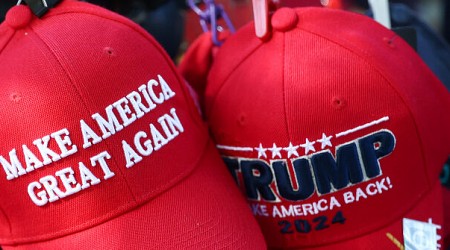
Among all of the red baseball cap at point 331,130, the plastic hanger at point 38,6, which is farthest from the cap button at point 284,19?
the plastic hanger at point 38,6

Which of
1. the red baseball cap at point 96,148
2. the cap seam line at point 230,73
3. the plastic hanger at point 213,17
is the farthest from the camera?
the plastic hanger at point 213,17

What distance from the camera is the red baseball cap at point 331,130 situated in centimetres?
81

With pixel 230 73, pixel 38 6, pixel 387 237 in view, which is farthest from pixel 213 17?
pixel 387 237

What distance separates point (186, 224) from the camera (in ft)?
2.59

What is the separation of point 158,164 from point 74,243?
0.14 meters

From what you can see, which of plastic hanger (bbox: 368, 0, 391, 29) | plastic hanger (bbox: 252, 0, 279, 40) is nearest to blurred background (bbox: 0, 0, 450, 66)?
plastic hanger (bbox: 368, 0, 391, 29)

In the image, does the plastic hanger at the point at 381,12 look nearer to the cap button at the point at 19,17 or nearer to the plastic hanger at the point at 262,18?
the plastic hanger at the point at 262,18

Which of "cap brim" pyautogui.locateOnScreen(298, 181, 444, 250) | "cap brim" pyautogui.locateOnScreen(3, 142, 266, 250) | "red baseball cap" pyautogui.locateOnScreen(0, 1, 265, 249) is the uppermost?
"red baseball cap" pyautogui.locateOnScreen(0, 1, 265, 249)

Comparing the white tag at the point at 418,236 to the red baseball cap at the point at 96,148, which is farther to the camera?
the white tag at the point at 418,236

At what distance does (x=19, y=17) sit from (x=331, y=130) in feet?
1.33

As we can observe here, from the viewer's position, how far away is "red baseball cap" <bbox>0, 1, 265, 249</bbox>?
74 centimetres

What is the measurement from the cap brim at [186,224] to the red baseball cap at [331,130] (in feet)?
0.20

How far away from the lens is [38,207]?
0.77 metres

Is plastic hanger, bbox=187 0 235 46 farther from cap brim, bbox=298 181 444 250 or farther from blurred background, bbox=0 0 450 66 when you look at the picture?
cap brim, bbox=298 181 444 250
